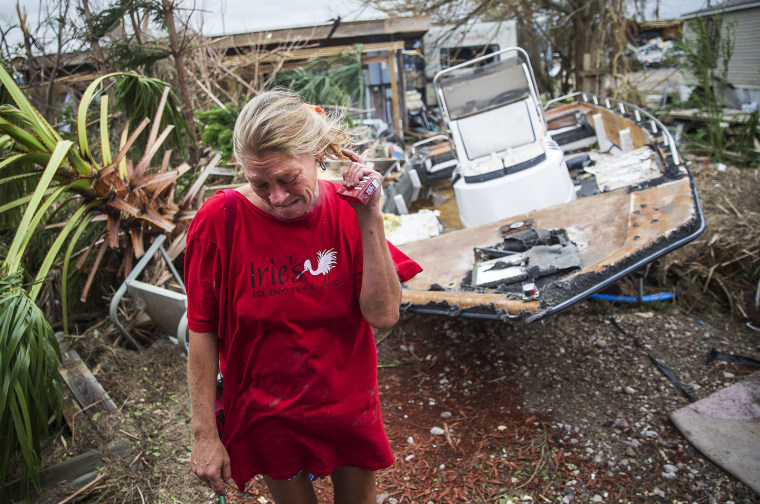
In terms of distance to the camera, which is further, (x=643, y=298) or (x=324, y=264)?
(x=643, y=298)

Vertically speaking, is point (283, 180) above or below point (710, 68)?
below

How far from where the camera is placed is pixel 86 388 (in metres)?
3.47

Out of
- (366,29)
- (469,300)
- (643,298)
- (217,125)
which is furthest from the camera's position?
(366,29)

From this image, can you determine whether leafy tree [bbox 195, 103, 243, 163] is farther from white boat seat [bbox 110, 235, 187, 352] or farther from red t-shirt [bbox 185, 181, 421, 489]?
red t-shirt [bbox 185, 181, 421, 489]

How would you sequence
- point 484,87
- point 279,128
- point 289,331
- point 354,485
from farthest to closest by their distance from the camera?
point 484,87 → point 354,485 → point 289,331 → point 279,128

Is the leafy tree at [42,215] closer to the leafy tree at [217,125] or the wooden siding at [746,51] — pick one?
the leafy tree at [217,125]

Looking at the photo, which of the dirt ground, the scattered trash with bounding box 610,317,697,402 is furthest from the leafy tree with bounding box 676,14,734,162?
the scattered trash with bounding box 610,317,697,402

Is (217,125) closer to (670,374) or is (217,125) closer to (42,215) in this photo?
(42,215)

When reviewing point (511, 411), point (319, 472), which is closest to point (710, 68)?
point (511, 411)

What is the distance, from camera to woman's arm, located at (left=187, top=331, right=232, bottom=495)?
168cm

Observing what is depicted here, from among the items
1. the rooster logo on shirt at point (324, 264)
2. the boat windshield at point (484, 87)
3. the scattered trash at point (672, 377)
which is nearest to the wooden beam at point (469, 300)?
the scattered trash at point (672, 377)

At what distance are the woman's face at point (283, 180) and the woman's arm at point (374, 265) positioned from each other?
4.6 inches

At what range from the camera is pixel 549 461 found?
3004 millimetres

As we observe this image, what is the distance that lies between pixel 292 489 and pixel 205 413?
1.35 ft
